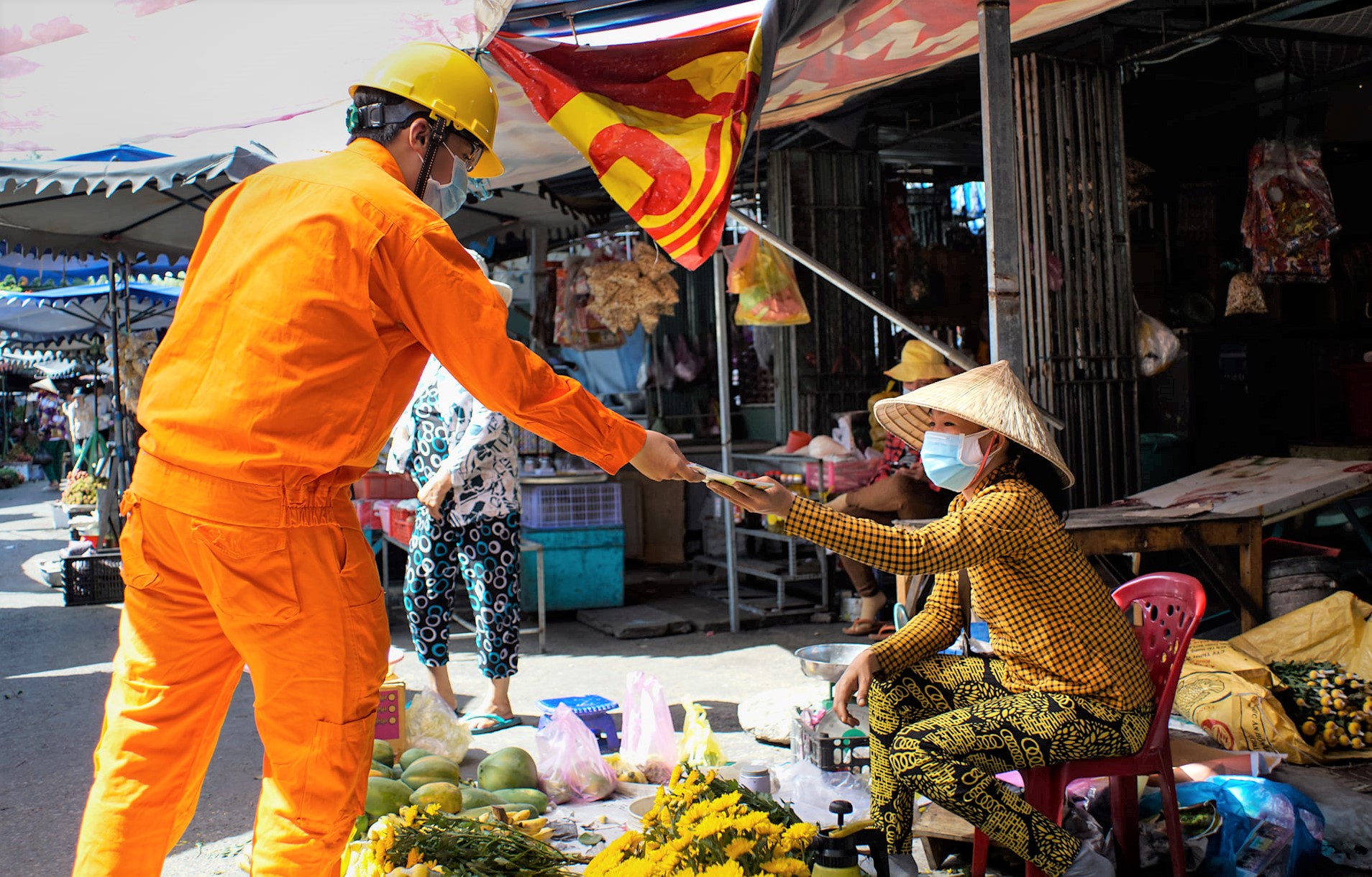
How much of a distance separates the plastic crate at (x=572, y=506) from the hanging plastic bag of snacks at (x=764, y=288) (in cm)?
183

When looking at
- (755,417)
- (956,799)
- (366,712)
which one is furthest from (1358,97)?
(366,712)

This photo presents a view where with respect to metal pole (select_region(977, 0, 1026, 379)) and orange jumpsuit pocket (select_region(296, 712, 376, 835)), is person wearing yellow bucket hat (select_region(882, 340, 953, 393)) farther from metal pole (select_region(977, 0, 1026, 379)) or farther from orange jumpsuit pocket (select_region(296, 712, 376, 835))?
orange jumpsuit pocket (select_region(296, 712, 376, 835))

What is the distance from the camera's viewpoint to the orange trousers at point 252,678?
218cm

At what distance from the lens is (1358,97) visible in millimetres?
8281

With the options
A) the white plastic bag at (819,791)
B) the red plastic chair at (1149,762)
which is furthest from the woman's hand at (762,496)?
the white plastic bag at (819,791)

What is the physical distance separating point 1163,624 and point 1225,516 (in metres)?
2.08

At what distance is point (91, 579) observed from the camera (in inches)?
347

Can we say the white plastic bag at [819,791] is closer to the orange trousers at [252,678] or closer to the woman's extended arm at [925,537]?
the woman's extended arm at [925,537]

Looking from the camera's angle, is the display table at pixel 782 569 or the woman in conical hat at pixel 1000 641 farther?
the display table at pixel 782 569

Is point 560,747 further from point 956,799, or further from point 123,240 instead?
point 123,240

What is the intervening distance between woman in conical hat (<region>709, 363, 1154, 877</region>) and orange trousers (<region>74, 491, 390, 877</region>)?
1.05 m

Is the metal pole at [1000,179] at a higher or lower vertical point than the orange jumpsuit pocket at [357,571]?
higher

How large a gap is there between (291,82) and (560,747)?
2.74m

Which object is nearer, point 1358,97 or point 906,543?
point 906,543
